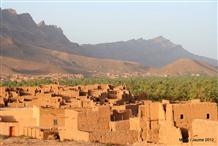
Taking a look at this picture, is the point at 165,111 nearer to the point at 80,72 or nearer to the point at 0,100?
the point at 0,100

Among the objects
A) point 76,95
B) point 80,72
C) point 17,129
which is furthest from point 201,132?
point 80,72

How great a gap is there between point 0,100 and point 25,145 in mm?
14229

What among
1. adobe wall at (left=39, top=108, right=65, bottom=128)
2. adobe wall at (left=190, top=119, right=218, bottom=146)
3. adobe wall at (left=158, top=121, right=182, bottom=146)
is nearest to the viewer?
adobe wall at (left=190, top=119, right=218, bottom=146)

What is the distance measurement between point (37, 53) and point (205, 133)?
4965 inches

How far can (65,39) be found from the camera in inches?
7751

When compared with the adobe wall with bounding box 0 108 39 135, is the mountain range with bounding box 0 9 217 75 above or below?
above

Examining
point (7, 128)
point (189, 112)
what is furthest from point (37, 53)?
point (189, 112)

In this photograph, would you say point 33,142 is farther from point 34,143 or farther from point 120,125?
point 120,125

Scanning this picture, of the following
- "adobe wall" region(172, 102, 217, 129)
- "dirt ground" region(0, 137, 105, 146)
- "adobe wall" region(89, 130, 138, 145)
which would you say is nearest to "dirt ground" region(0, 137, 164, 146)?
"dirt ground" region(0, 137, 105, 146)

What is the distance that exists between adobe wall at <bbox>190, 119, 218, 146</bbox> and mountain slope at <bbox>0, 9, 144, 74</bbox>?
98.5m

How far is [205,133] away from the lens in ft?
69.2

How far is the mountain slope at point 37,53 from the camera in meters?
131

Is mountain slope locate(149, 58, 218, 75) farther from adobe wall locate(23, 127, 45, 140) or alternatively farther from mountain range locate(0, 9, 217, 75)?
adobe wall locate(23, 127, 45, 140)

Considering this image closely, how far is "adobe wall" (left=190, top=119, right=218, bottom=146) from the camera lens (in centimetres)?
2030
